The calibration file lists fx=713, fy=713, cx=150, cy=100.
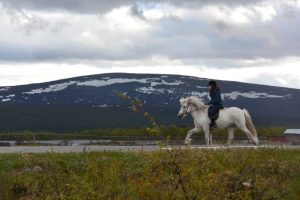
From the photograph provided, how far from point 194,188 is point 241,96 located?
152163mm

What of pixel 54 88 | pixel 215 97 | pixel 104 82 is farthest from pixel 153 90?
pixel 215 97

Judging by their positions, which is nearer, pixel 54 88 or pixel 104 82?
pixel 104 82

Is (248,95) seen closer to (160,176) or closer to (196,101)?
(196,101)

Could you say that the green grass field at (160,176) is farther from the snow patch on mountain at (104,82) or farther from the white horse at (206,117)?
the snow patch on mountain at (104,82)

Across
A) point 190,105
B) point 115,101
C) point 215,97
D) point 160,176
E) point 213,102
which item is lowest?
point 115,101

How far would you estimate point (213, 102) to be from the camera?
2669cm

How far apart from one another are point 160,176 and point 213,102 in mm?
17481

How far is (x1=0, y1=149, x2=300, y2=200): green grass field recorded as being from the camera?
30.0 ft

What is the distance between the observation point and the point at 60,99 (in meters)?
167

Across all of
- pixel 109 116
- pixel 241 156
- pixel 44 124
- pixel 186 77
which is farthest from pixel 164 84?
pixel 241 156

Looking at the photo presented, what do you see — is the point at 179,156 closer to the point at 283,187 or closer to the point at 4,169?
the point at 283,187

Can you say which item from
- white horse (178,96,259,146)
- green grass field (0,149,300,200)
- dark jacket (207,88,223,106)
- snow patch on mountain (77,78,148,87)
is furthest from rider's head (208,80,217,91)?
snow patch on mountain (77,78,148,87)

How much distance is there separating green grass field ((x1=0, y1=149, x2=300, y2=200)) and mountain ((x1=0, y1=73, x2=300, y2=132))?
94888mm

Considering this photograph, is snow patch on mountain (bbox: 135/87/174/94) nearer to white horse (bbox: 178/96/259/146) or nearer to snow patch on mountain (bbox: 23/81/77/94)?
snow patch on mountain (bbox: 23/81/77/94)
